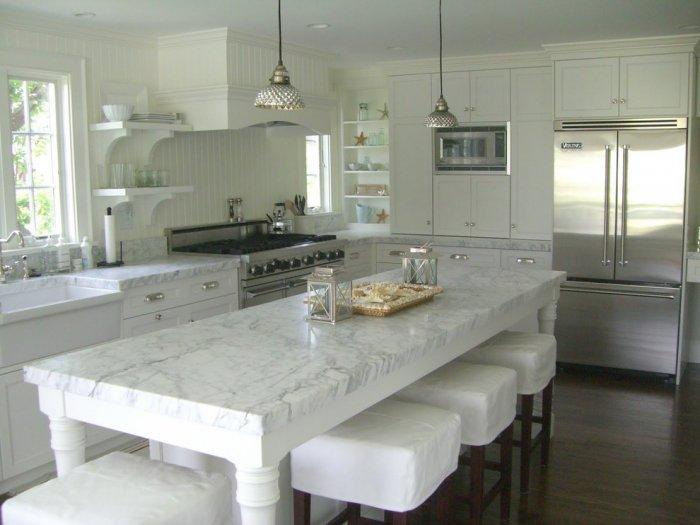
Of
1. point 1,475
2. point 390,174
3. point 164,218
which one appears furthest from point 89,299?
point 390,174

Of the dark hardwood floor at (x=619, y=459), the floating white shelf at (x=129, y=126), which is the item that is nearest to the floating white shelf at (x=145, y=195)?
the floating white shelf at (x=129, y=126)

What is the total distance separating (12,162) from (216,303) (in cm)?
146

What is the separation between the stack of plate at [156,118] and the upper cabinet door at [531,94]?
2.72m

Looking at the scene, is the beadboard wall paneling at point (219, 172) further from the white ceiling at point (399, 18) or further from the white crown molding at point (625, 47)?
the white crown molding at point (625, 47)

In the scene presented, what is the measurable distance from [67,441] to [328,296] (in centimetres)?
103

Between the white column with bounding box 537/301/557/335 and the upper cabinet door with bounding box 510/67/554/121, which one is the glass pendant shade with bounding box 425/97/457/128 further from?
the upper cabinet door with bounding box 510/67/554/121

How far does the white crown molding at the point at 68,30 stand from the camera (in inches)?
166

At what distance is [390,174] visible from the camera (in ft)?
21.7

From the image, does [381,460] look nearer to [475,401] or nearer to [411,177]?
[475,401]

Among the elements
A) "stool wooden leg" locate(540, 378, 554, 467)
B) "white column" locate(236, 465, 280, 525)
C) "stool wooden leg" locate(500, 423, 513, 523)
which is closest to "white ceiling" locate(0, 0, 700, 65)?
"stool wooden leg" locate(540, 378, 554, 467)

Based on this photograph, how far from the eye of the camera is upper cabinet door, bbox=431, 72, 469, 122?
20.4ft

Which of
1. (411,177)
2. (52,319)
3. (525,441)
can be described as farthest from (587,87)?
(52,319)

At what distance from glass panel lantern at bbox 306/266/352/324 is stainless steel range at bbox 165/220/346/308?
2.17 meters

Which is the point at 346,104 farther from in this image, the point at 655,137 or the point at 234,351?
the point at 234,351
